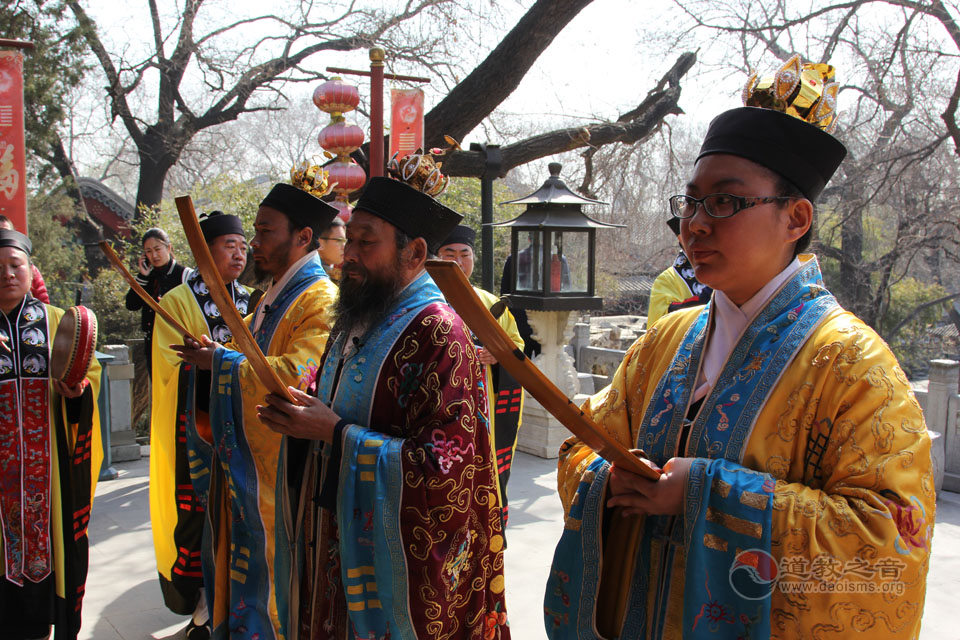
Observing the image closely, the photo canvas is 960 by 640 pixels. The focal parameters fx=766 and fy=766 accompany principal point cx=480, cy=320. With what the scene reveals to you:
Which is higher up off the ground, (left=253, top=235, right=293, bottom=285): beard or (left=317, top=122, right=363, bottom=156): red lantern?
(left=317, top=122, right=363, bottom=156): red lantern

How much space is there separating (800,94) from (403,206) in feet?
4.23

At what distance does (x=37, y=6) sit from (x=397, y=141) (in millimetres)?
8804

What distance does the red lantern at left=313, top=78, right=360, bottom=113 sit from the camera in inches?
234

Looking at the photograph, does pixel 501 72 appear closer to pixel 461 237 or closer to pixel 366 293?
pixel 461 237

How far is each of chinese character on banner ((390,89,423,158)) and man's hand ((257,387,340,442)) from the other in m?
4.27

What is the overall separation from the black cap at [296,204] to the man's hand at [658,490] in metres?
2.14

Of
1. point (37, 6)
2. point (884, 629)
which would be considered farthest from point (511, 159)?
point (37, 6)

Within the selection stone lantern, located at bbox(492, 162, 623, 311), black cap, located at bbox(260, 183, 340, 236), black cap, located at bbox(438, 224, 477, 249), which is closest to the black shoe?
black cap, located at bbox(260, 183, 340, 236)

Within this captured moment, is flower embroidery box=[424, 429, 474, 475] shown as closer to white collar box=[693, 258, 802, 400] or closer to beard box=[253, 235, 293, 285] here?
white collar box=[693, 258, 802, 400]

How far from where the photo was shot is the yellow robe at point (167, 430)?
373 centimetres

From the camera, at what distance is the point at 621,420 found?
172cm

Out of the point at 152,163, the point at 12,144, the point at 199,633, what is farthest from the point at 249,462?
the point at 152,163

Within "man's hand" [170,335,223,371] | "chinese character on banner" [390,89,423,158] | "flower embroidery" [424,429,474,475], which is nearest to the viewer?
"flower embroidery" [424,429,474,475]

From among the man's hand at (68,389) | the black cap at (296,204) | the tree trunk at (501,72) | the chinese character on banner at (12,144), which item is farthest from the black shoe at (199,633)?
the tree trunk at (501,72)
